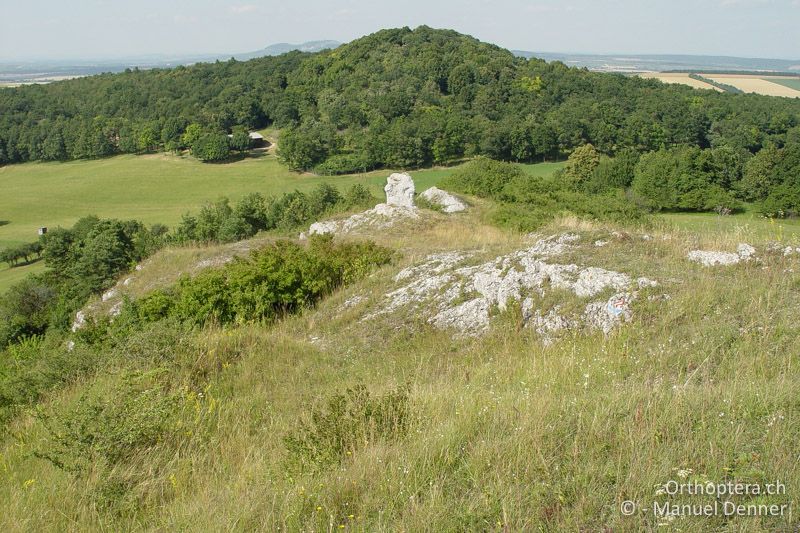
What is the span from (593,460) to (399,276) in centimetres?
869

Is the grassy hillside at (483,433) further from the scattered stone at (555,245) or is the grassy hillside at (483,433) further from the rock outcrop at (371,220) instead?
the rock outcrop at (371,220)

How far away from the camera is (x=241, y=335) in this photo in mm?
8672

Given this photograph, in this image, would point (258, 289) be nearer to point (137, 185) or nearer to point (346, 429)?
point (346, 429)

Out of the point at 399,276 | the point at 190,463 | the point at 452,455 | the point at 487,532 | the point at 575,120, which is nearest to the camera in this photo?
the point at 487,532

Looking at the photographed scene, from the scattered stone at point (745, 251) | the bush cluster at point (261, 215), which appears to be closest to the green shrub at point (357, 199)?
the bush cluster at point (261, 215)

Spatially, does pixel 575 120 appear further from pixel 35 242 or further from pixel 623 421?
pixel 623 421

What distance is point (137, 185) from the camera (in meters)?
72.3

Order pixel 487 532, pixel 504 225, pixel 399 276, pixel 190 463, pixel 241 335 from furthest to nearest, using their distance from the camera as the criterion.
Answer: pixel 504 225, pixel 399 276, pixel 241 335, pixel 190 463, pixel 487 532

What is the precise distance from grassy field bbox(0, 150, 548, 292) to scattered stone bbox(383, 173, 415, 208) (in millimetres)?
26509

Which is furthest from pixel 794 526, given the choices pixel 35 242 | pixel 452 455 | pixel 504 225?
pixel 35 242

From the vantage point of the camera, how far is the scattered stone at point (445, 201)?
80.6ft

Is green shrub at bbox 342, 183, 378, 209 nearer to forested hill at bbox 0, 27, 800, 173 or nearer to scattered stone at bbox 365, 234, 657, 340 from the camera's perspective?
scattered stone at bbox 365, 234, 657, 340

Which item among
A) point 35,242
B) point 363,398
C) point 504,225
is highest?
point 363,398

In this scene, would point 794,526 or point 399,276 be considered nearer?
point 794,526
